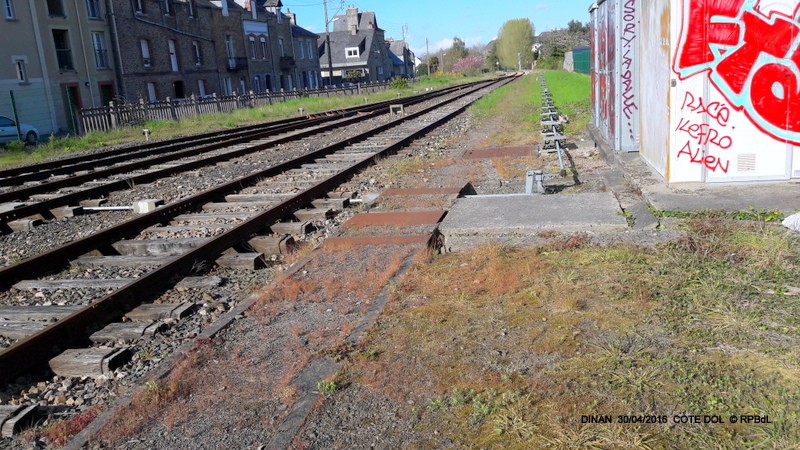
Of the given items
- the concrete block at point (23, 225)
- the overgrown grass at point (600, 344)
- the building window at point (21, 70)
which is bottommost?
the overgrown grass at point (600, 344)

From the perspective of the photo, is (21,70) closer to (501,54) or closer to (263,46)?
(263,46)

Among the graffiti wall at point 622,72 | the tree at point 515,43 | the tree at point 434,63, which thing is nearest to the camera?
the graffiti wall at point 622,72

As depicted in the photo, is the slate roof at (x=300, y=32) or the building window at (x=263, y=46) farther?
the slate roof at (x=300, y=32)

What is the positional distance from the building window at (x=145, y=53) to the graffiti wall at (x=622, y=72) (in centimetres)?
3773

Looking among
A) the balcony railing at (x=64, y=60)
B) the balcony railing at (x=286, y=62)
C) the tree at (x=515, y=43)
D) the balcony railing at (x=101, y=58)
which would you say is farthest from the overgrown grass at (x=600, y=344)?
the tree at (x=515, y=43)

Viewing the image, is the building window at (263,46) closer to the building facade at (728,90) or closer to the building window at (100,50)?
the building window at (100,50)

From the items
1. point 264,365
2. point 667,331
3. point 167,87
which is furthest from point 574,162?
point 167,87

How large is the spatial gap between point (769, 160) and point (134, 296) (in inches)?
262

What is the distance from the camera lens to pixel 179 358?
437 cm

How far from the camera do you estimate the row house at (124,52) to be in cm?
3466

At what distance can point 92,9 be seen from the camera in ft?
131

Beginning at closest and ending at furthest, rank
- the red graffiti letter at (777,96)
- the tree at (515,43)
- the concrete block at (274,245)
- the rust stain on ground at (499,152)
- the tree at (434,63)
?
the concrete block at (274,245)
the red graffiti letter at (777,96)
the rust stain on ground at (499,152)
the tree at (434,63)
the tree at (515,43)

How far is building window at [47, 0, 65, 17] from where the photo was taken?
37.2 m

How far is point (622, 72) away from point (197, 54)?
44.8m
